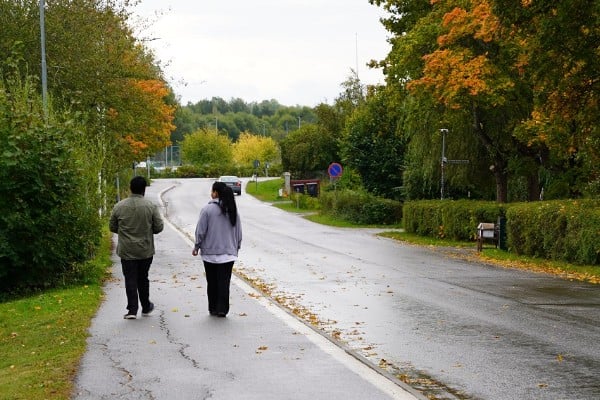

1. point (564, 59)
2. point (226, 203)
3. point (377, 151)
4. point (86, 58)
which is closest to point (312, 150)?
point (377, 151)

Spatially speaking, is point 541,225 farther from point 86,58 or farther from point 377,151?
point 377,151

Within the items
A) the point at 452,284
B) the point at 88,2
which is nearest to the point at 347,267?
the point at 452,284

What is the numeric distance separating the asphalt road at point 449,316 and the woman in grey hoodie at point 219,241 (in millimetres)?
1250

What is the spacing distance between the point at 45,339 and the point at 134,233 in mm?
1870

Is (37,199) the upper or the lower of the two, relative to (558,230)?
upper

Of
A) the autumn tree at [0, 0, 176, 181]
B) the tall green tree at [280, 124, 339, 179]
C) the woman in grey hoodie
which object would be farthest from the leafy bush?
the tall green tree at [280, 124, 339, 179]

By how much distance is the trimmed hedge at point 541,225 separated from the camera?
71.0 feet

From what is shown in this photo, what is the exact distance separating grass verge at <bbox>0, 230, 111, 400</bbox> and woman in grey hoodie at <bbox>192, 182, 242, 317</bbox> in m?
1.72

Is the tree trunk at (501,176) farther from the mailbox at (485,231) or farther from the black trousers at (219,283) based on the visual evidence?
the black trousers at (219,283)

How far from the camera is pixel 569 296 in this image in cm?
1580

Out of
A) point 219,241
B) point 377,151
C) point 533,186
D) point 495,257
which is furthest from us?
point 377,151

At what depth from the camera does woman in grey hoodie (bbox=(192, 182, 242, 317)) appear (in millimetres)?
12352

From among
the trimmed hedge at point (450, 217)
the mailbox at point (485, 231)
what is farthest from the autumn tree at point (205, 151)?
the mailbox at point (485, 231)

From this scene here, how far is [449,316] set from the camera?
12945 millimetres
